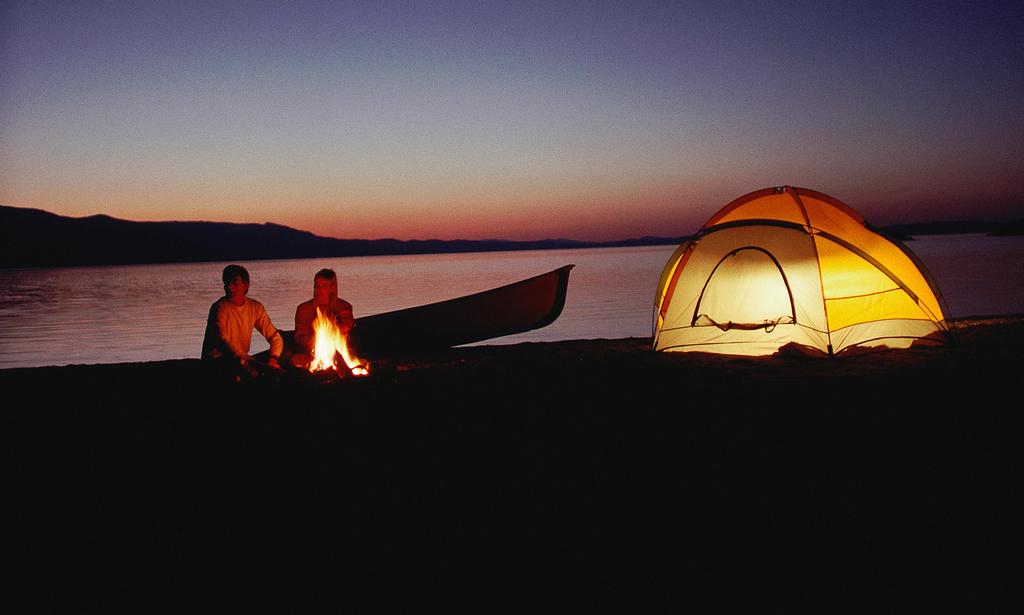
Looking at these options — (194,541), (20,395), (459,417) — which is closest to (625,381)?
(459,417)

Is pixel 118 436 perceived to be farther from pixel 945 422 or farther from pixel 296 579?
pixel 945 422

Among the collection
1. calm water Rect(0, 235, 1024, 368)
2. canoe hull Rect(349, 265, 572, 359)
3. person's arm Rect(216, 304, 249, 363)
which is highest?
person's arm Rect(216, 304, 249, 363)

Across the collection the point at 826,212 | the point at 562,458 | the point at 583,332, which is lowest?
the point at 583,332

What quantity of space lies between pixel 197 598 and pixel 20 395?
8386 mm

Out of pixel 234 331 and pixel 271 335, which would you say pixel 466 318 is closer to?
pixel 271 335

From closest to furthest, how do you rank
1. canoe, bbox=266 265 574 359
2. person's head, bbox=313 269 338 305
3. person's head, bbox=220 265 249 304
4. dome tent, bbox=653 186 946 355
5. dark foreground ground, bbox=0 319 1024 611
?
dark foreground ground, bbox=0 319 1024 611 < person's head, bbox=220 265 249 304 < person's head, bbox=313 269 338 305 < dome tent, bbox=653 186 946 355 < canoe, bbox=266 265 574 359

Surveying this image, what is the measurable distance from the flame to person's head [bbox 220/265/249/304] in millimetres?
1113

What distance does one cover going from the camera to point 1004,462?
4.93 meters

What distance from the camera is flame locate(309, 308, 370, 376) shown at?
910 centimetres

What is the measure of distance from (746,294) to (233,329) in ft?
23.5

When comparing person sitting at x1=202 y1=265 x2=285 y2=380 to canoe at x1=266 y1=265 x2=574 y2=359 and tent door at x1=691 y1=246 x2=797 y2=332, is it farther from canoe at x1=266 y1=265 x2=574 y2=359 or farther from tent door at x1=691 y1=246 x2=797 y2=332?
tent door at x1=691 y1=246 x2=797 y2=332

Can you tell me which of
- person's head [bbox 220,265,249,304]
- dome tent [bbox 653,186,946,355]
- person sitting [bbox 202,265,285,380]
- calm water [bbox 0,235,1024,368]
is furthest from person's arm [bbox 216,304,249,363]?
calm water [bbox 0,235,1024,368]

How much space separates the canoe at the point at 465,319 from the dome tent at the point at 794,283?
2461mm

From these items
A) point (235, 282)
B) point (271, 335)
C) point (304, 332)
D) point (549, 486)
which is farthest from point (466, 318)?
point (549, 486)
